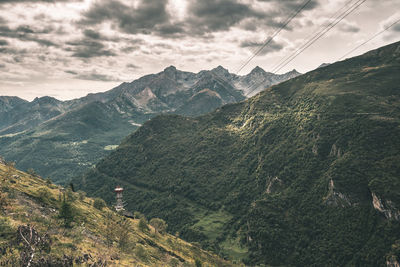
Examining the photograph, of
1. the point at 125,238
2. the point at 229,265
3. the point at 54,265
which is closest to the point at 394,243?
the point at 229,265

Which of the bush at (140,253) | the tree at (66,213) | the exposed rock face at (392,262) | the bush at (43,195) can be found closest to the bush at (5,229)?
the tree at (66,213)

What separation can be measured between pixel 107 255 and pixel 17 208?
30.9m

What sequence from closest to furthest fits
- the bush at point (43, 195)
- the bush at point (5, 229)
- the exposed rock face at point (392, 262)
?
1. the bush at point (5, 229)
2. the bush at point (43, 195)
3. the exposed rock face at point (392, 262)

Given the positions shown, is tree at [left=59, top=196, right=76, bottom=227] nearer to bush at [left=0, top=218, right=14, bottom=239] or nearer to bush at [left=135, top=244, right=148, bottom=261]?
bush at [left=0, top=218, right=14, bottom=239]

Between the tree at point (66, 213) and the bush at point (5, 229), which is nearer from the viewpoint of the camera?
the bush at point (5, 229)

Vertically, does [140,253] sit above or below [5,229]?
below

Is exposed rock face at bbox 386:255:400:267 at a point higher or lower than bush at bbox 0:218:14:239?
lower

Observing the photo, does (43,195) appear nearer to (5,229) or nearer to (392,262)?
(5,229)

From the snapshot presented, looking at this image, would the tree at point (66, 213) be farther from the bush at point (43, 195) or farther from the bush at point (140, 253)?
the bush at point (140, 253)

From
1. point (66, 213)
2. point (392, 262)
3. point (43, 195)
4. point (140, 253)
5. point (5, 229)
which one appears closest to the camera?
point (5, 229)

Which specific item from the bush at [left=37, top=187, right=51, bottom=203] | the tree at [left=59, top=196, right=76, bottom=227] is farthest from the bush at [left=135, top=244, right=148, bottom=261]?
the bush at [left=37, top=187, right=51, bottom=203]

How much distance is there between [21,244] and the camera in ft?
181

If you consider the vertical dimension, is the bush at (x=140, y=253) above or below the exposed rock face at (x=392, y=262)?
above

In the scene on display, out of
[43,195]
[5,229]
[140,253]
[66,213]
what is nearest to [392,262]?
[140,253]
